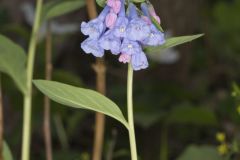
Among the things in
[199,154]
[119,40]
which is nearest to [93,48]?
[119,40]

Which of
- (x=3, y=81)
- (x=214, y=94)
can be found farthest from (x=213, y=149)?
(x=214, y=94)

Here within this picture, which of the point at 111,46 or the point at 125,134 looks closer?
the point at 111,46

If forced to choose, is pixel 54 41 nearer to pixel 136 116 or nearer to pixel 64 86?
pixel 136 116

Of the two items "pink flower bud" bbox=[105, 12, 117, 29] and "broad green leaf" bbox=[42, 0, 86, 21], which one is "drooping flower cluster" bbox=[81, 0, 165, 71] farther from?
"broad green leaf" bbox=[42, 0, 86, 21]

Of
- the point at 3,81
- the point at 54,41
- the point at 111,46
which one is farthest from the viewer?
the point at 54,41

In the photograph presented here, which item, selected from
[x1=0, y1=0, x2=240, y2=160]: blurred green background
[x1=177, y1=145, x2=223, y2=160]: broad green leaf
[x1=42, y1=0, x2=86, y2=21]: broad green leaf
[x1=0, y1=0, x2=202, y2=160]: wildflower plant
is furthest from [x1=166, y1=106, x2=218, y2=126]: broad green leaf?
[x1=0, y1=0, x2=202, y2=160]: wildflower plant

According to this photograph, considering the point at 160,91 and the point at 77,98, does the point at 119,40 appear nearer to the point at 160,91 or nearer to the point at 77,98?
the point at 77,98

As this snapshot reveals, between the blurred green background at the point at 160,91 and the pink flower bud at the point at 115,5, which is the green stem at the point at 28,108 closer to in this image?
the blurred green background at the point at 160,91

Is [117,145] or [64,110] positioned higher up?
[64,110]
